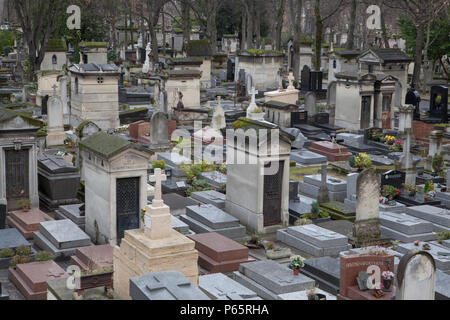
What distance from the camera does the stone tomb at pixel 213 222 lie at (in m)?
15.8

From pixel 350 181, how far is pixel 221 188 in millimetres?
3442

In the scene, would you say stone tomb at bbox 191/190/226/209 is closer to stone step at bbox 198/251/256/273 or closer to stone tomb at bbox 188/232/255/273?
stone tomb at bbox 188/232/255/273

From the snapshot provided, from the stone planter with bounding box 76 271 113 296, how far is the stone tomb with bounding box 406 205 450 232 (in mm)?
8021

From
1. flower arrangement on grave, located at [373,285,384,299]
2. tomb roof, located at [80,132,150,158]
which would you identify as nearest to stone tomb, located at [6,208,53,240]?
tomb roof, located at [80,132,150,158]

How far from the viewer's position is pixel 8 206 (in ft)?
56.1

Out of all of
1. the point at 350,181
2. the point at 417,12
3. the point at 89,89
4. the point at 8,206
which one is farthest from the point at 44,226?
the point at 417,12

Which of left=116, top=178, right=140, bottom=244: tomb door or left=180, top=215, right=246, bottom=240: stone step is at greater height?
left=116, top=178, right=140, bottom=244: tomb door

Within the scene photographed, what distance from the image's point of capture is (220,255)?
1388cm

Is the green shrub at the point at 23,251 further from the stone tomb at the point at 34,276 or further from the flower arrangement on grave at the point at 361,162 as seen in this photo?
the flower arrangement on grave at the point at 361,162

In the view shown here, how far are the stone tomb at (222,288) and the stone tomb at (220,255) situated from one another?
3.03 feet

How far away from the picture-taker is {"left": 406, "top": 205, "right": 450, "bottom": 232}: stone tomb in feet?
55.0

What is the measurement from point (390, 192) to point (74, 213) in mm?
7877

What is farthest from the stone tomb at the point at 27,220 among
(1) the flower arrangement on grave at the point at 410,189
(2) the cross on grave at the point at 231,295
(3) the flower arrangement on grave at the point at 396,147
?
(3) the flower arrangement on grave at the point at 396,147

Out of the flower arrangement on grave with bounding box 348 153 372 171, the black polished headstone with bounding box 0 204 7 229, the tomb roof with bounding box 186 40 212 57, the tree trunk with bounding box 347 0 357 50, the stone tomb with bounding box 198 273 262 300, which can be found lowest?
the stone tomb with bounding box 198 273 262 300
